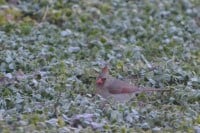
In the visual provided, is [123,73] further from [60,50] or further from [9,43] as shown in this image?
[9,43]

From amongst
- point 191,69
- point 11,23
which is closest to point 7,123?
point 191,69

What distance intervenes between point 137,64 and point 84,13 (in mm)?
1849

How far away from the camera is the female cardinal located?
5.95 meters

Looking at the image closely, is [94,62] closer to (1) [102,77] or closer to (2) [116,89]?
(1) [102,77]

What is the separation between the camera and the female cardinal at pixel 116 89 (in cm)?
595

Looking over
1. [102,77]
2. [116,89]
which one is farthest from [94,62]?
[116,89]

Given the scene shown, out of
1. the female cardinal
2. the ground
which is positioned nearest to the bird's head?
the female cardinal

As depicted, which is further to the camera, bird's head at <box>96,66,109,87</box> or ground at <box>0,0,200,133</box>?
bird's head at <box>96,66,109,87</box>

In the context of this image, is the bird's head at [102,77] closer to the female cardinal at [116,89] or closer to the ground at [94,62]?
the female cardinal at [116,89]

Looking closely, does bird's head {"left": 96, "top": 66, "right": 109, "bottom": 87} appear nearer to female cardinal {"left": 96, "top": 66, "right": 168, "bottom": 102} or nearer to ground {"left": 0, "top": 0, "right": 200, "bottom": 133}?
female cardinal {"left": 96, "top": 66, "right": 168, "bottom": 102}

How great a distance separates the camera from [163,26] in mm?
8445

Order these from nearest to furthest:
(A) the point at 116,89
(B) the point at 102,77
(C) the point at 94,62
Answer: (A) the point at 116,89, (B) the point at 102,77, (C) the point at 94,62

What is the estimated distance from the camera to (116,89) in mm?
5980

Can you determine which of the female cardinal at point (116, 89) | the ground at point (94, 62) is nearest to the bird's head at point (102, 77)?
the female cardinal at point (116, 89)
